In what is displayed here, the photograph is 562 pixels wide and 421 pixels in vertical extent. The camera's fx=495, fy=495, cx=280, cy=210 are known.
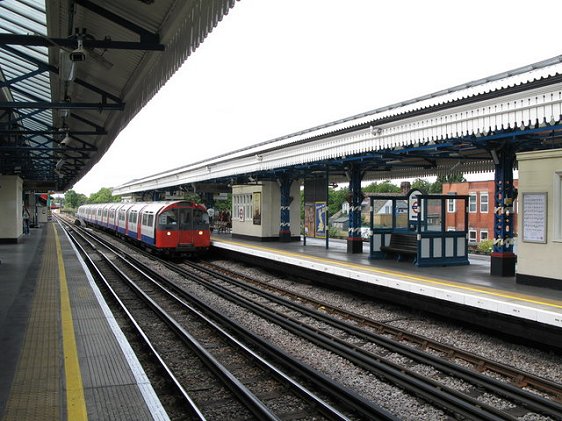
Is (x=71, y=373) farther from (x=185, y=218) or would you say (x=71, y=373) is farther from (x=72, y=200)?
(x=72, y=200)

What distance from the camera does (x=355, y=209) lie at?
55.1 ft

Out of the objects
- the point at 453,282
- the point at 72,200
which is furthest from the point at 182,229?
the point at 72,200

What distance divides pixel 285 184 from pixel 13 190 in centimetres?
1214

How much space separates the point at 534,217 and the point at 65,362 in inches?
333

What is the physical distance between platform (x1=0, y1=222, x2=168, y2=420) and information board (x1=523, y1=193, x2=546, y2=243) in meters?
7.59

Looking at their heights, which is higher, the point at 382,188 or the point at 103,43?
the point at 382,188

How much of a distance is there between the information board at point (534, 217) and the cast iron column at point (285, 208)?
1267 centimetres

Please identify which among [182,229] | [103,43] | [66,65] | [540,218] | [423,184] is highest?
[423,184]

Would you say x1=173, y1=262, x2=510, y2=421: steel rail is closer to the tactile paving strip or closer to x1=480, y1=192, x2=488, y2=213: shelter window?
the tactile paving strip

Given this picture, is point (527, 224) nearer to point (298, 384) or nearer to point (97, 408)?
point (298, 384)

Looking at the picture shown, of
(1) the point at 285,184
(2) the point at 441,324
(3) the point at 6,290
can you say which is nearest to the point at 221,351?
(2) the point at 441,324

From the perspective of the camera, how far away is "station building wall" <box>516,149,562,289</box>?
9109 millimetres

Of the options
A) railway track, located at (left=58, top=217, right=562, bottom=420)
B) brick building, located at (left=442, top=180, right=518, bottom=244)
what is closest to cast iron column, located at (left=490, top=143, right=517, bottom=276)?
railway track, located at (left=58, top=217, right=562, bottom=420)

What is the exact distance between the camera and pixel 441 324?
9805 mm
